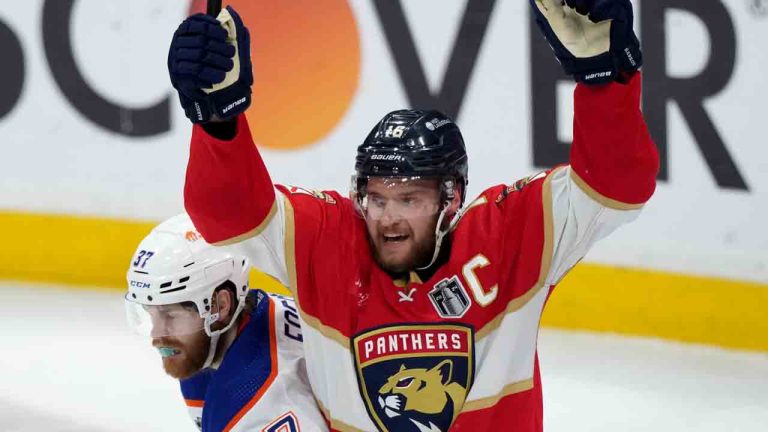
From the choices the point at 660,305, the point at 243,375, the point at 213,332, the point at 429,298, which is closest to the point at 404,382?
the point at 429,298

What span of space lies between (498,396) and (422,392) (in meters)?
0.15

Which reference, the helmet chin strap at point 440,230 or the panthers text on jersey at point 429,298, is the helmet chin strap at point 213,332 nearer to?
the panthers text on jersey at point 429,298

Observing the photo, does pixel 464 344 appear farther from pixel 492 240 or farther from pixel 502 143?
pixel 502 143

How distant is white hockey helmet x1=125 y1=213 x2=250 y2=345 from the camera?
292 centimetres

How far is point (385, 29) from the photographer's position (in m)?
4.77

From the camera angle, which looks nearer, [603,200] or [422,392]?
[603,200]

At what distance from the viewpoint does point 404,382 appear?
2602mm

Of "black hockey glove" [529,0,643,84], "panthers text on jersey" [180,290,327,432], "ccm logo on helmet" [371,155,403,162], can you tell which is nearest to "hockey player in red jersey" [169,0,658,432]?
"ccm logo on helmet" [371,155,403,162]

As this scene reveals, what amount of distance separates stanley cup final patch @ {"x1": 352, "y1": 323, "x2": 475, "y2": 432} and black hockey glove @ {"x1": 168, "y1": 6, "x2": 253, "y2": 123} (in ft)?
1.78

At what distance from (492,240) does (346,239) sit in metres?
0.28

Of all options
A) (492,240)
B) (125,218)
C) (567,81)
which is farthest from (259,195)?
(125,218)

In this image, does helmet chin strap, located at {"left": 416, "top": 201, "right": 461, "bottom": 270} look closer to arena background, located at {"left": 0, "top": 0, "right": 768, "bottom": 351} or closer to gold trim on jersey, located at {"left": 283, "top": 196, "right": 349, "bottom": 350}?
gold trim on jersey, located at {"left": 283, "top": 196, "right": 349, "bottom": 350}

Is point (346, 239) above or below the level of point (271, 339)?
above

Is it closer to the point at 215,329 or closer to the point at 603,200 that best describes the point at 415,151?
the point at 603,200
